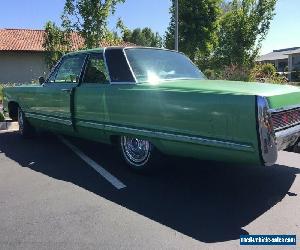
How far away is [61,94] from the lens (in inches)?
272

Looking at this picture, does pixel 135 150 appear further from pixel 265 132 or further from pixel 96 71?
pixel 265 132

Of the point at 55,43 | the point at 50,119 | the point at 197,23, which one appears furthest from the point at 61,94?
the point at 197,23

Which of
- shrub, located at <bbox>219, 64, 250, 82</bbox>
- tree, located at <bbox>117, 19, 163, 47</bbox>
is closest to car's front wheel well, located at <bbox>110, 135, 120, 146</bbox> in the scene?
shrub, located at <bbox>219, 64, 250, 82</bbox>

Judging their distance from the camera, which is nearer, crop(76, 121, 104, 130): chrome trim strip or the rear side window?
the rear side window

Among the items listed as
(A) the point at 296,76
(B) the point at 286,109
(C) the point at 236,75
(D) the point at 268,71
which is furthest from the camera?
(A) the point at 296,76

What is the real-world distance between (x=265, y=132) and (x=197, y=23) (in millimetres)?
21733

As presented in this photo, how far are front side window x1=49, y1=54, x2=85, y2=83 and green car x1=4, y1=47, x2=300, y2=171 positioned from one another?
0.02 meters

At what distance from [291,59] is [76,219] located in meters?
58.6

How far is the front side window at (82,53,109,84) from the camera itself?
6.15 m

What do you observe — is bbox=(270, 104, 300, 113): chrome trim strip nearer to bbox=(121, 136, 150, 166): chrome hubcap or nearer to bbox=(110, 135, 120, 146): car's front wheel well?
bbox=(121, 136, 150, 166): chrome hubcap

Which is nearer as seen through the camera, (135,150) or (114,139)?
(135,150)

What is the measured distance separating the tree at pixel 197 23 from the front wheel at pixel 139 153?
65.6 ft

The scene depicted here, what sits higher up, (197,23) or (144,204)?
(197,23)

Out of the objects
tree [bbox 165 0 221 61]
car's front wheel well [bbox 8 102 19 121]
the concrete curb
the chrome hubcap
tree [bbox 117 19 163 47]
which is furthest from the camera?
tree [bbox 117 19 163 47]
